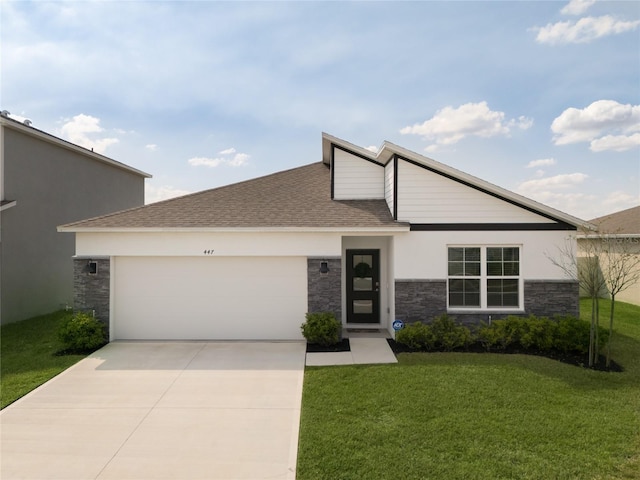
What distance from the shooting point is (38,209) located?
13.3m

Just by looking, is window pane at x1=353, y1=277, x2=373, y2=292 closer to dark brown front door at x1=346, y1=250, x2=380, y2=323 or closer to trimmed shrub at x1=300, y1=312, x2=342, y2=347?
dark brown front door at x1=346, y1=250, x2=380, y2=323

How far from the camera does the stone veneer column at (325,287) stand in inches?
382

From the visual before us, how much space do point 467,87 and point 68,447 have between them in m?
14.0

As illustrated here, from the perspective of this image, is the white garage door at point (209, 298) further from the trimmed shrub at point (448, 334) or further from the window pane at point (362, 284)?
the trimmed shrub at point (448, 334)

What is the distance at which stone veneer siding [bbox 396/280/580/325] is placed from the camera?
9.62 metres

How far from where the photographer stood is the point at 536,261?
9688 millimetres

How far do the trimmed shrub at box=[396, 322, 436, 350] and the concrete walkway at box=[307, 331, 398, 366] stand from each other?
0.49 m

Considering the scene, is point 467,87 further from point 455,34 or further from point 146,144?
point 146,144

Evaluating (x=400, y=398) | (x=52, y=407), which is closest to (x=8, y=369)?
(x=52, y=407)

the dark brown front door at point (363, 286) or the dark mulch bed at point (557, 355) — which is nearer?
the dark mulch bed at point (557, 355)

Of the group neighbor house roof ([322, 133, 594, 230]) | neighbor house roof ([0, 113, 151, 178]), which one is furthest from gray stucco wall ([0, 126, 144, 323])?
Answer: neighbor house roof ([322, 133, 594, 230])

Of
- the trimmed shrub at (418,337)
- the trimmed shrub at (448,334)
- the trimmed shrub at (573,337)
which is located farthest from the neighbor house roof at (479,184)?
the trimmed shrub at (418,337)

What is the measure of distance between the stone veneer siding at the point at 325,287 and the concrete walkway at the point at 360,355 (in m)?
0.91

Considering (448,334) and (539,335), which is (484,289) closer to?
(539,335)
